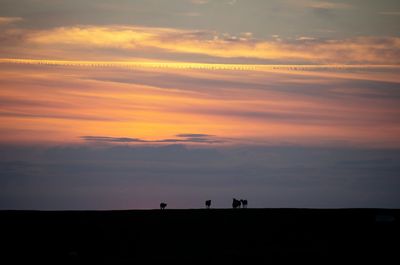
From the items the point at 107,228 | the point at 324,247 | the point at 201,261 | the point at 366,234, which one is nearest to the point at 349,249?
the point at 324,247

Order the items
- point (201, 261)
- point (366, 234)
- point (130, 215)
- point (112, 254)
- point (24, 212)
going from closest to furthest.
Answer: point (201, 261)
point (112, 254)
point (366, 234)
point (130, 215)
point (24, 212)

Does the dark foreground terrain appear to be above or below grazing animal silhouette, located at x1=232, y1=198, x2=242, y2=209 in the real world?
below

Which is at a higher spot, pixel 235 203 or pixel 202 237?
pixel 235 203

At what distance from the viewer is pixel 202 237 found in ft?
221

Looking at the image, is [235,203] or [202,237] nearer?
[202,237]

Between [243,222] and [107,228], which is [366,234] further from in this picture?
[107,228]

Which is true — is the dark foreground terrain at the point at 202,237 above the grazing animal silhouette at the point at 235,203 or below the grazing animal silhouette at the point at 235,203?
below

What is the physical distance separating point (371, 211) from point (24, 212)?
1466 inches

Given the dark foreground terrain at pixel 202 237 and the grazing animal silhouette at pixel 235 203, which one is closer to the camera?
the dark foreground terrain at pixel 202 237

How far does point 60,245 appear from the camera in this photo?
63469 millimetres

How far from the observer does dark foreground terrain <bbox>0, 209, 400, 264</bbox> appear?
2260 inches

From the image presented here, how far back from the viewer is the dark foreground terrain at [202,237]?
188ft

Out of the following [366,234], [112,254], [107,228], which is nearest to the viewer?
[112,254]

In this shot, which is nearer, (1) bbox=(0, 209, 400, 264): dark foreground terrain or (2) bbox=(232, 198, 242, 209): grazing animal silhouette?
(1) bbox=(0, 209, 400, 264): dark foreground terrain
